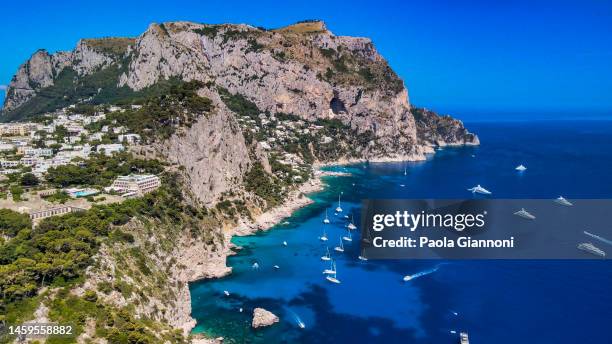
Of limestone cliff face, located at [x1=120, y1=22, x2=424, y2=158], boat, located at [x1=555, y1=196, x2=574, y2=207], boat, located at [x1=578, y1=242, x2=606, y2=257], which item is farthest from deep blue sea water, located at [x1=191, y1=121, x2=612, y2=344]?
limestone cliff face, located at [x1=120, y1=22, x2=424, y2=158]

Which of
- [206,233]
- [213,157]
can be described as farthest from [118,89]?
[206,233]

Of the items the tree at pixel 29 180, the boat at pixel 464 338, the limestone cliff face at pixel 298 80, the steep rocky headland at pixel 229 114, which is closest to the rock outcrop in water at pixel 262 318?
the steep rocky headland at pixel 229 114

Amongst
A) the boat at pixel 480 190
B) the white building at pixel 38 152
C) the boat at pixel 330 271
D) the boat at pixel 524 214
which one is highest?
the white building at pixel 38 152

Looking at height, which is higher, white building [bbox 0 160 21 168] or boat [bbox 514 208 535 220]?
white building [bbox 0 160 21 168]

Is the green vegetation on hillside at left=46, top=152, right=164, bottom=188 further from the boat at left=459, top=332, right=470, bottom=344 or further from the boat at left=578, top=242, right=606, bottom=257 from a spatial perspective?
the boat at left=578, top=242, right=606, bottom=257

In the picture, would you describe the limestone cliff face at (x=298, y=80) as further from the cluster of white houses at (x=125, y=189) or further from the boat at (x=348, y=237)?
the cluster of white houses at (x=125, y=189)

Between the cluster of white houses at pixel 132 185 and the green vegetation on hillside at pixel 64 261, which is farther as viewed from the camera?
the cluster of white houses at pixel 132 185

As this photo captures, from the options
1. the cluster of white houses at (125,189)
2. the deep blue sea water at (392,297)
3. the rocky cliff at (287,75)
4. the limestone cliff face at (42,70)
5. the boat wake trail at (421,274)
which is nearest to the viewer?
the deep blue sea water at (392,297)
